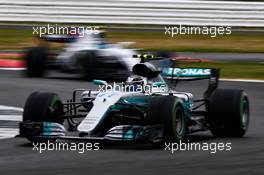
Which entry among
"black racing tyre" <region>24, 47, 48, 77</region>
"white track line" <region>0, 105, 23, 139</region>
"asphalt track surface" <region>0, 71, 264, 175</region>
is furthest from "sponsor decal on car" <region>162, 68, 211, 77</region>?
"black racing tyre" <region>24, 47, 48, 77</region>

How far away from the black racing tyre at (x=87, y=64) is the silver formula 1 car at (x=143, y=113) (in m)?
6.31

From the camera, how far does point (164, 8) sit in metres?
26.0

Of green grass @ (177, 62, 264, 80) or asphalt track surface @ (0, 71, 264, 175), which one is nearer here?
asphalt track surface @ (0, 71, 264, 175)

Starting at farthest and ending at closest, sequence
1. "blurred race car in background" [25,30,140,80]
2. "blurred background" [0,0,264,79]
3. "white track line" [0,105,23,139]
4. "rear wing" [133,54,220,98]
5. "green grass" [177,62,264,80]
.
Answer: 1. "blurred background" [0,0,264,79]
2. "green grass" [177,62,264,80]
3. "blurred race car in background" [25,30,140,80]
4. "rear wing" [133,54,220,98]
5. "white track line" [0,105,23,139]

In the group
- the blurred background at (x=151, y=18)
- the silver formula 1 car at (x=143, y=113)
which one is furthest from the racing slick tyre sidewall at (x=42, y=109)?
the blurred background at (x=151, y=18)

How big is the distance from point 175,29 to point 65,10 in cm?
321

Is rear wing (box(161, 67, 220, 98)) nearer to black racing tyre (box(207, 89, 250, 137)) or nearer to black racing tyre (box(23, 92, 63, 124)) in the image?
black racing tyre (box(207, 89, 250, 137))

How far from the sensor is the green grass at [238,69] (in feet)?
60.7

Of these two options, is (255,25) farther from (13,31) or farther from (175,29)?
(13,31)

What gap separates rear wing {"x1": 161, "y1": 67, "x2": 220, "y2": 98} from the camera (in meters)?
11.0

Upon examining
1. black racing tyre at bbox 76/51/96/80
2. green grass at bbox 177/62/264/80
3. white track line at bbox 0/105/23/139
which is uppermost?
black racing tyre at bbox 76/51/96/80

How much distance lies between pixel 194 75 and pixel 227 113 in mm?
888

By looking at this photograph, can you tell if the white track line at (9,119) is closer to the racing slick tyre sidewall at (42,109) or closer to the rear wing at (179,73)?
the racing slick tyre sidewall at (42,109)

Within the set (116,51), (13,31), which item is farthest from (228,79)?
(13,31)
